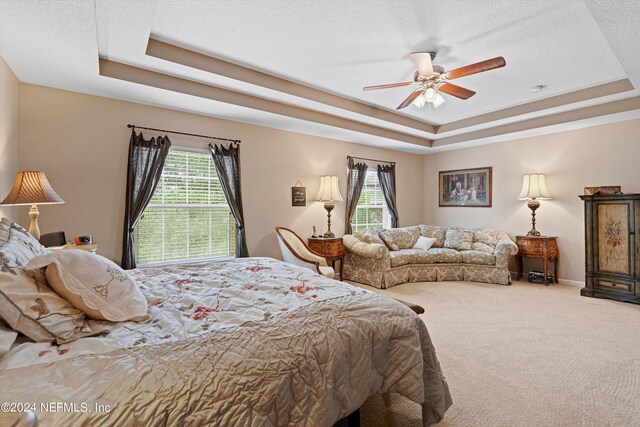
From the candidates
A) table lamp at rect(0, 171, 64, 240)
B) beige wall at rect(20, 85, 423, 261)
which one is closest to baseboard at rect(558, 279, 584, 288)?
beige wall at rect(20, 85, 423, 261)

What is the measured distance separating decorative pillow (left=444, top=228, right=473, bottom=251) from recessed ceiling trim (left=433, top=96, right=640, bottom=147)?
171 centimetres

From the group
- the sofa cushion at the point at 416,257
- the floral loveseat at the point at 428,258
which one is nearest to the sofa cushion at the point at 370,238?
the floral loveseat at the point at 428,258

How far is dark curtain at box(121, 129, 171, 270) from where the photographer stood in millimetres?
3621

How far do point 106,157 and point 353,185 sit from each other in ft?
12.5

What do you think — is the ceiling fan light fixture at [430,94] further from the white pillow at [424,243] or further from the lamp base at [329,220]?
the white pillow at [424,243]

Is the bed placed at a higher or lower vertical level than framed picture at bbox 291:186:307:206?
lower

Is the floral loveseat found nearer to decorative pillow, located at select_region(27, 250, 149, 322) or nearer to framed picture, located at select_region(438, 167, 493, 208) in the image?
framed picture, located at select_region(438, 167, 493, 208)

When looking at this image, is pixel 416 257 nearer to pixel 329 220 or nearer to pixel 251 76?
pixel 329 220

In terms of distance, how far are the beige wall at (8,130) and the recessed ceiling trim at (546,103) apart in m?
5.81

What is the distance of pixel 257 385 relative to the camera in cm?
113

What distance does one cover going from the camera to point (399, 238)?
591 centimetres

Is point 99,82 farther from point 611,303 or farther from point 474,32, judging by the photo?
point 611,303

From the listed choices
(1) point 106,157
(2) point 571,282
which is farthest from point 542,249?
(1) point 106,157

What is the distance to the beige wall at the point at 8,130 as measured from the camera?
8.64 feet
